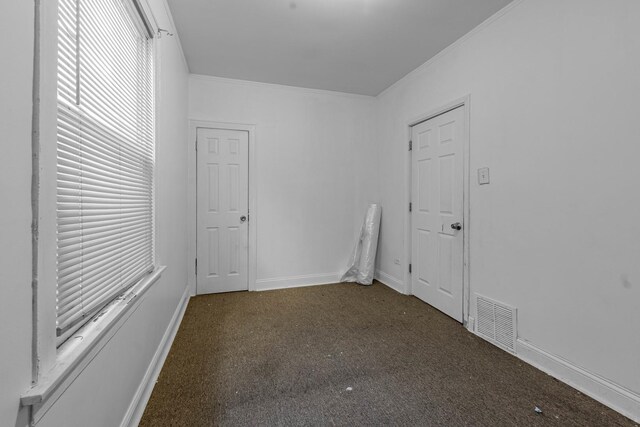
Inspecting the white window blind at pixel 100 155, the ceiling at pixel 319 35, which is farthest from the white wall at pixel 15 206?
the ceiling at pixel 319 35

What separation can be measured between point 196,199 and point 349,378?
8.16 ft

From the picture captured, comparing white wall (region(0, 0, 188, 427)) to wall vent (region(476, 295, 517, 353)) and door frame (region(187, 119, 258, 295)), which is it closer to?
door frame (region(187, 119, 258, 295))

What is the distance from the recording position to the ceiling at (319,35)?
7.10ft

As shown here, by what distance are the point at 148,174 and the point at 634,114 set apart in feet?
8.99

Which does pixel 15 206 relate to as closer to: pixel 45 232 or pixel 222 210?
pixel 45 232

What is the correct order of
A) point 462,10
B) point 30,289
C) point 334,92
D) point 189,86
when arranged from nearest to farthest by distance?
point 30,289 < point 462,10 < point 189,86 < point 334,92

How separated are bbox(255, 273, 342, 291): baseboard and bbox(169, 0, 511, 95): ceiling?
7.97 ft

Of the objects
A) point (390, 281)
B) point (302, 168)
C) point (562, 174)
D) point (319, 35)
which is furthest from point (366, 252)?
point (319, 35)

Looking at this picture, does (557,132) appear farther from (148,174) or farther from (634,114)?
(148,174)

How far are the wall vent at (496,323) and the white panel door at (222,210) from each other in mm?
2511

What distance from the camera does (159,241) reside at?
1.97 meters

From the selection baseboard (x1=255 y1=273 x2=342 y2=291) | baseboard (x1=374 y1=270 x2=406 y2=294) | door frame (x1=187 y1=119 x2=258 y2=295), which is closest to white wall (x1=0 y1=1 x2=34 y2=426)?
door frame (x1=187 y1=119 x2=258 y2=295)

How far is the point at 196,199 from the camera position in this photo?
10.8ft

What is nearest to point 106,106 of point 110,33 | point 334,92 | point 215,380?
point 110,33
